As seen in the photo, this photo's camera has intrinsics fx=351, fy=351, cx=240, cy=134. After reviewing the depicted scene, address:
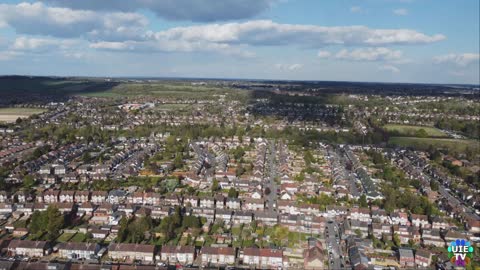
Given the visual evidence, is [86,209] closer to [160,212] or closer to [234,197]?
[160,212]

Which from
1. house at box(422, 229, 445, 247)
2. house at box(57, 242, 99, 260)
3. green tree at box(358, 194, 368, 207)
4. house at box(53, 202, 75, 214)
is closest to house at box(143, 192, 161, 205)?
house at box(53, 202, 75, 214)

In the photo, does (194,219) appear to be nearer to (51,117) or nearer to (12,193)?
(12,193)

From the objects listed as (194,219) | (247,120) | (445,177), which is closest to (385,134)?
(445,177)

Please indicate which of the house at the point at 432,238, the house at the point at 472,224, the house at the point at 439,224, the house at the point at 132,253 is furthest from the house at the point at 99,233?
the house at the point at 472,224

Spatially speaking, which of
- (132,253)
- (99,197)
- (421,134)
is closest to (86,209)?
(99,197)

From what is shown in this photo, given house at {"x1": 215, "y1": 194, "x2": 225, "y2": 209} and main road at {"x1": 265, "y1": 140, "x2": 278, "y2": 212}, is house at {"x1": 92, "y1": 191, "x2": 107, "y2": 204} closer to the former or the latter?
house at {"x1": 215, "y1": 194, "x2": 225, "y2": 209}

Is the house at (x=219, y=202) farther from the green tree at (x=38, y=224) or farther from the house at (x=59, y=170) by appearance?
the house at (x=59, y=170)
